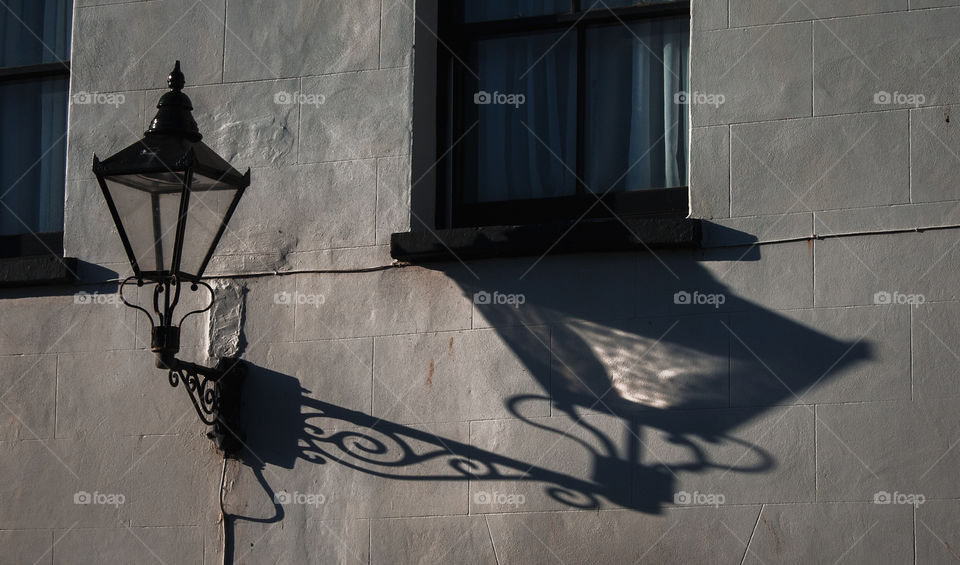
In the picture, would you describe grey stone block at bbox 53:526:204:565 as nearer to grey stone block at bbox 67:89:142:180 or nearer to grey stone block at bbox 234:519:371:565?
grey stone block at bbox 234:519:371:565

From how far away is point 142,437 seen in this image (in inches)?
258

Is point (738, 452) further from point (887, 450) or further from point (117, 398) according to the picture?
point (117, 398)

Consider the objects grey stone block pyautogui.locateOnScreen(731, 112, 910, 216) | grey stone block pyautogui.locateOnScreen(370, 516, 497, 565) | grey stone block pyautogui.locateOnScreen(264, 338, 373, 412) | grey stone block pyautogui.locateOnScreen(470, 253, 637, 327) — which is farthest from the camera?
grey stone block pyautogui.locateOnScreen(264, 338, 373, 412)

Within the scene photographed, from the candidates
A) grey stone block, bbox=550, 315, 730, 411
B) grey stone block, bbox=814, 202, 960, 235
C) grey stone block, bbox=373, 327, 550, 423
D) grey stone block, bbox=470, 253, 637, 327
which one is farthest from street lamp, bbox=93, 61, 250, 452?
grey stone block, bbox=814, 202, 960, 235

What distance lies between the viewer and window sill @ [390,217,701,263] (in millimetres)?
6020

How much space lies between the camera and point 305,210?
21.7 ft

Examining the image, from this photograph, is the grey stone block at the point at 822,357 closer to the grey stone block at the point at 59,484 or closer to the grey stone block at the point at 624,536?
the grey stone block at the point at 624,536

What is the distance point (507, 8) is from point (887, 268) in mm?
2490

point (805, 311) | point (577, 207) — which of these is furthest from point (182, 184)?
point (805, 311)

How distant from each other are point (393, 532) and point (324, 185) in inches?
70.3

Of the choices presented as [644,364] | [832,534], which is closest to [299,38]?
[644,364]

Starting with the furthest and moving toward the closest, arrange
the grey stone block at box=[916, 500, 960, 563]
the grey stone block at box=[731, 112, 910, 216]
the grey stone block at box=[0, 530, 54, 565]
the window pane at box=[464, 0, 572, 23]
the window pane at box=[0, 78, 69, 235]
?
1. the window pane at box=[0, 78, 69, 235]
2. the window pane at box=[464, 0, 572, 23]
3. the grey stone block at box=[0, 530, 54, 565]
4. the grey stone block at box=[731, 112, 910, 216]
5. the grey stone block at box=[916, 500, 960, 563]

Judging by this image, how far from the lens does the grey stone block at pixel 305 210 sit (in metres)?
6.55

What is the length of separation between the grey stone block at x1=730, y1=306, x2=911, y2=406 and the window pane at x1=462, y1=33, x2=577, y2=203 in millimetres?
1422
